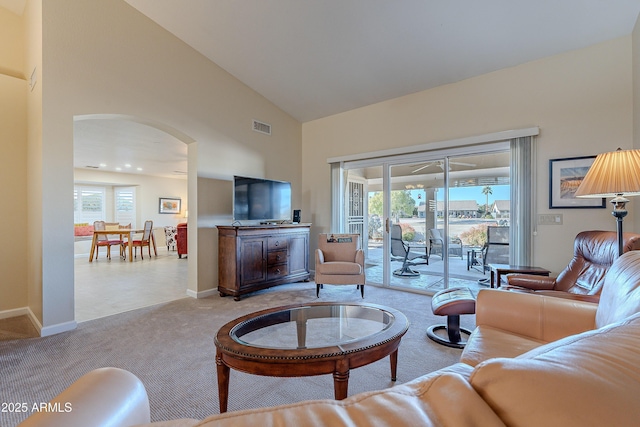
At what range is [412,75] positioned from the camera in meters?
4.01

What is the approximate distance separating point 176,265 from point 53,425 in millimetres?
6947

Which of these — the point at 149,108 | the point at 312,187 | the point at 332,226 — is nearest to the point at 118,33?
the point at 149,108

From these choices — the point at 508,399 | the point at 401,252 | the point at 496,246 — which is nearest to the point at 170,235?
the point at 401,252

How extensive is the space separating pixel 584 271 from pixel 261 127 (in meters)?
4.70

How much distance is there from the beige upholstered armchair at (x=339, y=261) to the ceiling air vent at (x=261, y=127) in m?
2.12

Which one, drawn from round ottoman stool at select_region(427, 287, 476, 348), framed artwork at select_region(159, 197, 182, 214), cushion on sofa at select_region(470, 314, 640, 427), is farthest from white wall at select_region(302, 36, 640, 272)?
framed artwork at select_region(159, 197, 182, 214)

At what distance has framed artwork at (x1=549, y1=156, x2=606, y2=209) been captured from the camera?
324 cm

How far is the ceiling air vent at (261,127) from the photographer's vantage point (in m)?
5.00

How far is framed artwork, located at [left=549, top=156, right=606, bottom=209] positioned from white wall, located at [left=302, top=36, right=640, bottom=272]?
0.06 m

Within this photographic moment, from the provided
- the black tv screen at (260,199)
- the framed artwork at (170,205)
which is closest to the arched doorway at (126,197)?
the framed artwork at (170,205)

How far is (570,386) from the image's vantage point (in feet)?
1.43

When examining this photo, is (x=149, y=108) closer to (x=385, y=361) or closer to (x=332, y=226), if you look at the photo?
(x=332, y=226)

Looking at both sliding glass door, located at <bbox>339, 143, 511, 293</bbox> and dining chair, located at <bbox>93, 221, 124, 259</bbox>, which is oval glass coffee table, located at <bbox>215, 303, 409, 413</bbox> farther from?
dining chair, located at <bbox>93, 221, 124, 259</bbox>

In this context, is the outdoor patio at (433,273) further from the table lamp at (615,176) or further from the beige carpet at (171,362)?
the table lamp at (615,176)
